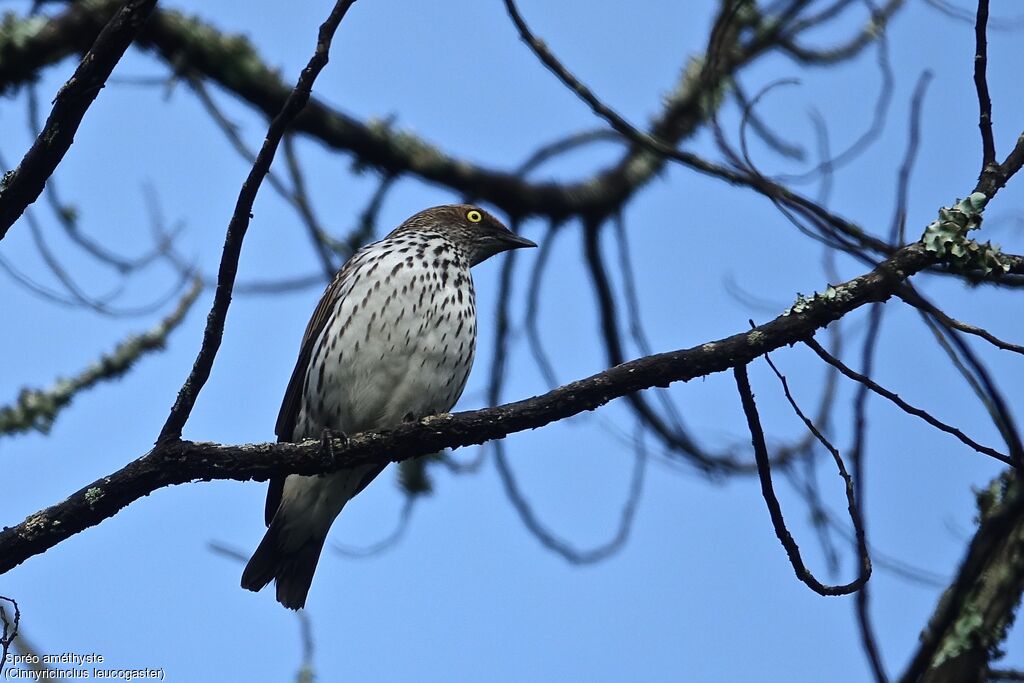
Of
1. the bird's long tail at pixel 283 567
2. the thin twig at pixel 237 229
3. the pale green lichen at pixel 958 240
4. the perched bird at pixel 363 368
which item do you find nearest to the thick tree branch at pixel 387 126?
the perched bird at pixel 363 368

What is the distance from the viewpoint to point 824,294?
434cm

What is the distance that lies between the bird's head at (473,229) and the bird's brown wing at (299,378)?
2.75 feet

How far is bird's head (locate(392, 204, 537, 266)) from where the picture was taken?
25.6ft

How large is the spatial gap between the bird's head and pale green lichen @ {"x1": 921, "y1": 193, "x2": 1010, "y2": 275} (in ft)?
12.6

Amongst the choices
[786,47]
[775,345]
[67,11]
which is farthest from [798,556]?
[67,11]

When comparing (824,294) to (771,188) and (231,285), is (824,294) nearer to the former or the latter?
(771,188)

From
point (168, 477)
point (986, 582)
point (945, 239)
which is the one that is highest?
point (945, 239)

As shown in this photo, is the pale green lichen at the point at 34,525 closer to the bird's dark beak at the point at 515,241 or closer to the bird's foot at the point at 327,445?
the bird's foot at the point at 327,445

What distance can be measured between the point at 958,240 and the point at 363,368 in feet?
10.6

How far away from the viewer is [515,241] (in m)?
8.00

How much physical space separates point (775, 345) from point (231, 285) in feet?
6.06

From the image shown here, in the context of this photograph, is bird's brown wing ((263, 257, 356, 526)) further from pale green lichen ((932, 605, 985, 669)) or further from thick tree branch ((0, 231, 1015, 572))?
pale green lichen ((932, 605, 985, 669))

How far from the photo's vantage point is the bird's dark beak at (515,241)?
7.97 m

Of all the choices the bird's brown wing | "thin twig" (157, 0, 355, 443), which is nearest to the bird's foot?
"thin twig" (157, 0, 355, 443)
